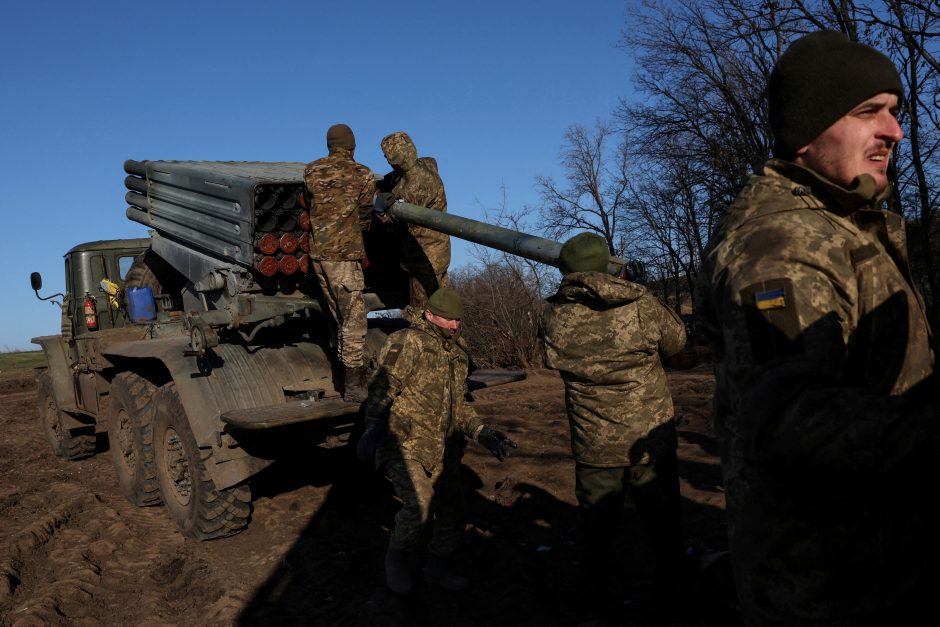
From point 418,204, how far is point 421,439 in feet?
6.62

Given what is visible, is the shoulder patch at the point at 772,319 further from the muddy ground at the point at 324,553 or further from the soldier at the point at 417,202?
the soldier at the point at 417,202

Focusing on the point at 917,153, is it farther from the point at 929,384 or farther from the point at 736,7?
the point at 929,384

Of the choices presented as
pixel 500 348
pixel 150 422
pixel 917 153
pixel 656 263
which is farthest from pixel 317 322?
pixel 656 263

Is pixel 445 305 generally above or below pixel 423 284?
below

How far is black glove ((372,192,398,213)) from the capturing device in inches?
226

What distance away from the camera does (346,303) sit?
5.73 m

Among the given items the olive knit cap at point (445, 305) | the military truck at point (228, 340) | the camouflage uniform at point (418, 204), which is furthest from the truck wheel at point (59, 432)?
the olive knit cap at point (445, 305)

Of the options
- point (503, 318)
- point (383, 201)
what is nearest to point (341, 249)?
point (383, 201)

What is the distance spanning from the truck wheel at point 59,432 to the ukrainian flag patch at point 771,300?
937cm

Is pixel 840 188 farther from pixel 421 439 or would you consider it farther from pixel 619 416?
pixel 421 439

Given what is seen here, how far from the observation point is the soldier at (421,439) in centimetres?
466

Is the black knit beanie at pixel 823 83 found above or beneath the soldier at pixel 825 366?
above

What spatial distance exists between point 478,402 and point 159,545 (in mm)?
6220

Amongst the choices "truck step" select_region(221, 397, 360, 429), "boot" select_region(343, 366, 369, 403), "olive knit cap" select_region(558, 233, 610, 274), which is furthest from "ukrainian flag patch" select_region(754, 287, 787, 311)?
"boot" select_region(343, 366, 369, 403)
